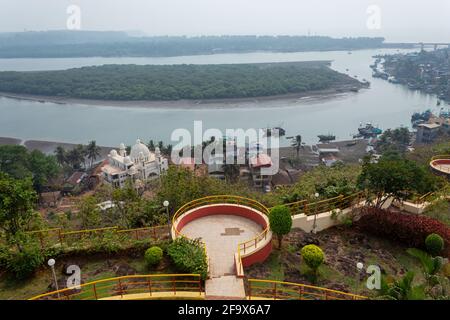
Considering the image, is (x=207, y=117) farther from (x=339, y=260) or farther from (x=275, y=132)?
(x=339, y=260)

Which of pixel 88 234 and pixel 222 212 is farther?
pixel 222 212

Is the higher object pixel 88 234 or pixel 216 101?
pixel 216 101

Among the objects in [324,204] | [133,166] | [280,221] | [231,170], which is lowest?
[231,170]

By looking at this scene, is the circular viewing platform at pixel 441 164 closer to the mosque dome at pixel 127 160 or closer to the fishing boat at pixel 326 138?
the mosque dome at pixel 127 160

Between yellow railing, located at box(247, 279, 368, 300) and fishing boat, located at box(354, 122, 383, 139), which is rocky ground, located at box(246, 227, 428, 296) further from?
fishing boat, located at box(354, 122, 383, 139)

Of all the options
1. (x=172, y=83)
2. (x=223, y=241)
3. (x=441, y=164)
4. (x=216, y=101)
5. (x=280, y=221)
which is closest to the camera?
(x=280, y=221)

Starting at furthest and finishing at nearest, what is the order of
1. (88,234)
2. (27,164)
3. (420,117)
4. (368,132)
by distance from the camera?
(420,117) < (368,132) < (27,164) < (88,234)

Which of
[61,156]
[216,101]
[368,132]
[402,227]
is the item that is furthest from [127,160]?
[216,101]
